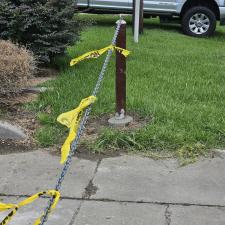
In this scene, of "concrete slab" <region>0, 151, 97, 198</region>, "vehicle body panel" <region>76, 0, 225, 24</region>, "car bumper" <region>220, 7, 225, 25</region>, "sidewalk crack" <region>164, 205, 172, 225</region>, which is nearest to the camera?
"sidewalk crack" <region>164, 205, 172, 225</region>

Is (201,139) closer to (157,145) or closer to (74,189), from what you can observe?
(157,145)

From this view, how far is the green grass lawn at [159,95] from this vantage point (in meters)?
5.03

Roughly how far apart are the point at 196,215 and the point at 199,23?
8972mm

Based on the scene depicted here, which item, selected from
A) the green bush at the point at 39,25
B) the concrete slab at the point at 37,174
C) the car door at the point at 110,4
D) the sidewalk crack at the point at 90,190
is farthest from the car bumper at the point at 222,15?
the sidewalk crack at the point at 90,190

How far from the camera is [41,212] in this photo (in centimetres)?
374

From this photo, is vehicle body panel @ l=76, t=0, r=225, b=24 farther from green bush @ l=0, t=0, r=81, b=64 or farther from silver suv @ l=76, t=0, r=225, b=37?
green bush @ l=0, t=0, r=81, b=64

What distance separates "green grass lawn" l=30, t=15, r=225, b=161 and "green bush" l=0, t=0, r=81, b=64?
41cm

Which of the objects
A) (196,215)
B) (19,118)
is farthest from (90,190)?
(19,118)

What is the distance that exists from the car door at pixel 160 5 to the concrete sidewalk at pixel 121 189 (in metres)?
8.43

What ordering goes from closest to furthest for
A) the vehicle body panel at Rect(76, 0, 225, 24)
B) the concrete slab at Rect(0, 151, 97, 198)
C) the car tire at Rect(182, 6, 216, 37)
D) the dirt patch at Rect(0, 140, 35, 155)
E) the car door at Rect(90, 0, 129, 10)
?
the concrete slab at Rect(0, 151, 97, 198)
the dirt patch at Rect(0, 140, 35, 155)
the car tire at Rect(182, 6, 216, 37)
the vehicle body panel at Rect(76, 0, 225, 24)
the car door at Rect(90, 0, 129, 10)

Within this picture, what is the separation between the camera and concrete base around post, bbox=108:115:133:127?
5.34 metres

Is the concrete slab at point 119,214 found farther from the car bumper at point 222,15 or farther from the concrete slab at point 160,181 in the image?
the car bumper at point 222,15

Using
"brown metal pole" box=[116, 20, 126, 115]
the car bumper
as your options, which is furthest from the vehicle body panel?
"brown metal pole" box=[116, 20, 126, 115]

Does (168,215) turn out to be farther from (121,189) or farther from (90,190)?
(90,190)
